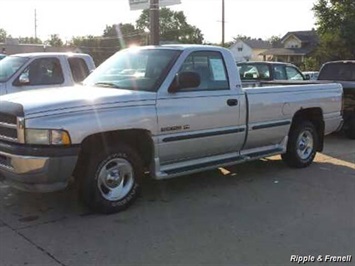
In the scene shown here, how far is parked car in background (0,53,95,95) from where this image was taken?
1030cm

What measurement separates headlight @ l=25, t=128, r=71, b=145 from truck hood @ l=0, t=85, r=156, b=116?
0.62ft

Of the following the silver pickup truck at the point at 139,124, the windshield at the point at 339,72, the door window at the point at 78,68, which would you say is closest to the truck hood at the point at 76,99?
the silver pickup truck at the point at 139,124

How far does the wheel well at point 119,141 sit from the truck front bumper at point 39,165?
0.27 metres

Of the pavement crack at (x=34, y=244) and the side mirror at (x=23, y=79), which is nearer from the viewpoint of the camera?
the pavement crack at (x=34, y=244)

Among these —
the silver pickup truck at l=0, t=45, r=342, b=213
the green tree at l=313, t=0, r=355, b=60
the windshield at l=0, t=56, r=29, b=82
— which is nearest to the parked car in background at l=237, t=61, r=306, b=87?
the windshield at l=0, t=56, r=29, b=82

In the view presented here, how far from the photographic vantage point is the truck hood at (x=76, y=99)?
5.43 m

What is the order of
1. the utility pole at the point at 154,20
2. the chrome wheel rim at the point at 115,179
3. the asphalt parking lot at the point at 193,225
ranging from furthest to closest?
1. the utility pole at the point at 154,20
2. the chrome wheel rim at the point at 115,179
3. the asphalt parking lot at the point at 193,225

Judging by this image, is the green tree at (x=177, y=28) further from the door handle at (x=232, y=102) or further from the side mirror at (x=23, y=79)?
the door handle at (x=232, y=102)

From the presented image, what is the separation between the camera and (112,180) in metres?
6.00

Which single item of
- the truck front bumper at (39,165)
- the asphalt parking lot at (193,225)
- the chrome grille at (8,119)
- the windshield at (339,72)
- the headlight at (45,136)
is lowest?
the asphalt parking lot at (193,225)

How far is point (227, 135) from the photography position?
7062mm

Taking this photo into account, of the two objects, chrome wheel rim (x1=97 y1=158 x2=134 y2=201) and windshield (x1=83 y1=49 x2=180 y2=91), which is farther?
windshield (x1=83 y1=49 x2=180 y2=91)

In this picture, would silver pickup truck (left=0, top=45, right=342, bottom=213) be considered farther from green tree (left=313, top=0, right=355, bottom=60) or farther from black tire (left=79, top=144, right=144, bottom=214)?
green tree (left=313, top=0, right=355, bottom=60)

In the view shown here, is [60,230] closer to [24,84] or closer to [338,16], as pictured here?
[24,84]
